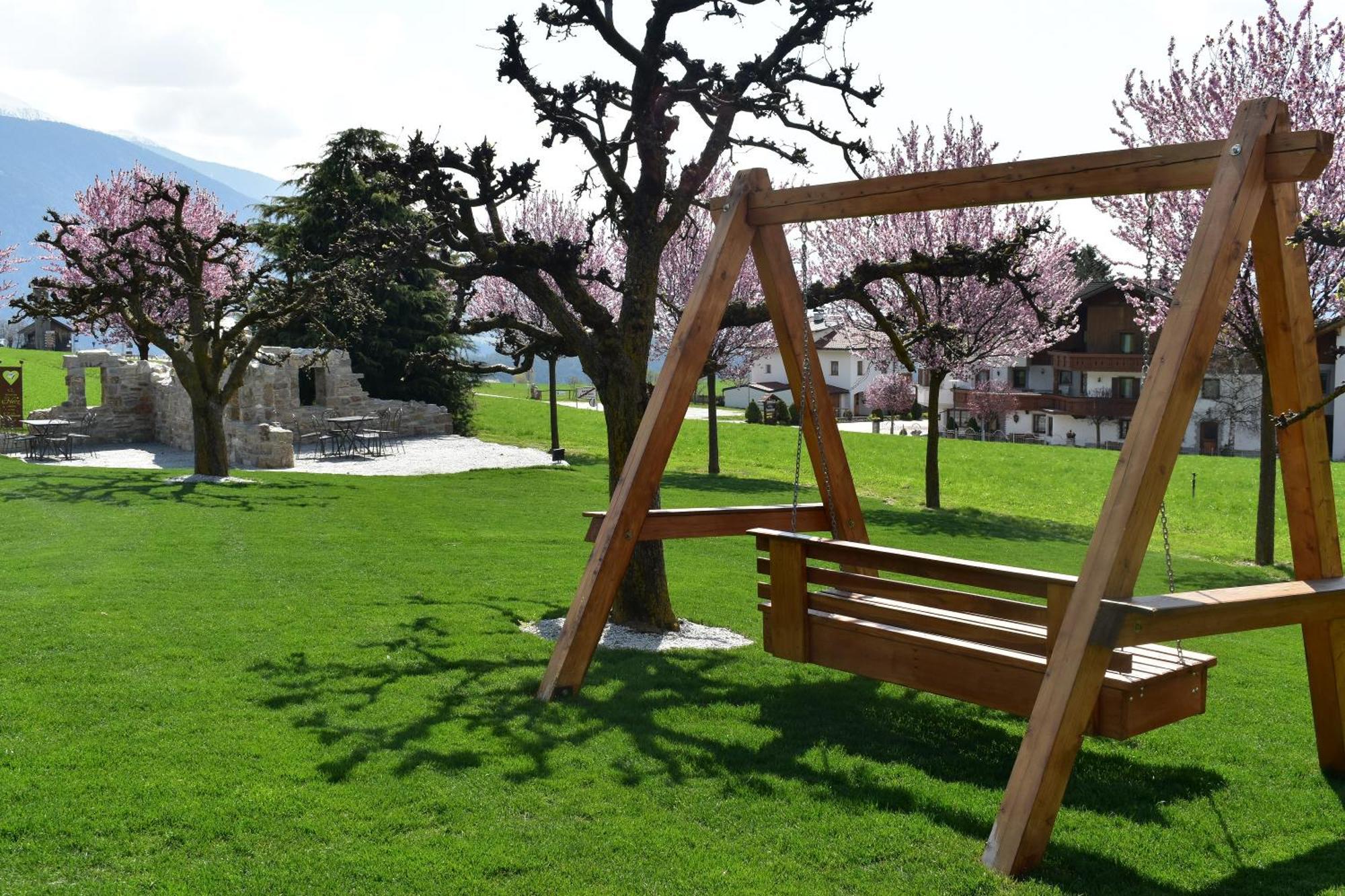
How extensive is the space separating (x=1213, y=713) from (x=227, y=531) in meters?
10.8

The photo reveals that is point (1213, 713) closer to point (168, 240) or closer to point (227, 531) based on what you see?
point (227, 531)

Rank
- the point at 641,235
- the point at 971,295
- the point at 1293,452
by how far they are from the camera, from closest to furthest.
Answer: the point at 1293,452, the point at 641,235, the point at 971,295

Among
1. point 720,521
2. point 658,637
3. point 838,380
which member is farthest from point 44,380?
point 838,380

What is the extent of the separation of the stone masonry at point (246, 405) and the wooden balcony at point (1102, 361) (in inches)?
1387

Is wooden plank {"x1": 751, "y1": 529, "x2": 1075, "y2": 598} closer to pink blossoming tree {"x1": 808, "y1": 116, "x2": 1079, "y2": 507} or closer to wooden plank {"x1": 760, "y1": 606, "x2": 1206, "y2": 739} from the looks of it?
wooden plank {"x1": 760, "y1": 606, "x2": 1206, "y2": 739}

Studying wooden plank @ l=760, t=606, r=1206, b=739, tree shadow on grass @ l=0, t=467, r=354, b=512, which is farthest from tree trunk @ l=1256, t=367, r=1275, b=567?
tree shadow on grass @ l=0, t=467, r=354, b=512

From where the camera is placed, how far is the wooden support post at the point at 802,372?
6.79m

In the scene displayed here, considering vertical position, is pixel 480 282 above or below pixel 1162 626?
above

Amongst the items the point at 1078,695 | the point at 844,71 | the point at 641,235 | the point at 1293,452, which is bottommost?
the point at 1078,695

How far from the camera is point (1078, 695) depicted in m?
4.31

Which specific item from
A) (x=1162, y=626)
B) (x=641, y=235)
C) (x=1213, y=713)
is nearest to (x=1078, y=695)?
(x=1162, y=626)

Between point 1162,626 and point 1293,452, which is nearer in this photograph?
point 1162,626

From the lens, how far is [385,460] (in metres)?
27.0

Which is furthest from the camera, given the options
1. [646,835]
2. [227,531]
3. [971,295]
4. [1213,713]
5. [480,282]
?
[480,282]
